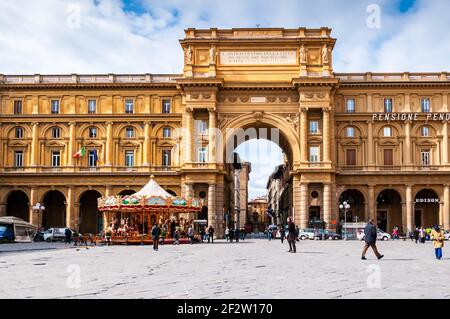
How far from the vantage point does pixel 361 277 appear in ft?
60.8

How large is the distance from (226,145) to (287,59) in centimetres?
1068

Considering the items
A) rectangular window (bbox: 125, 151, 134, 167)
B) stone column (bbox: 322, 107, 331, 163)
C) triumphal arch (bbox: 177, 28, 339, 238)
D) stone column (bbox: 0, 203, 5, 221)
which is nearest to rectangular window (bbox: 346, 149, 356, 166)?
triumphal arch (bbox: 177, 28, 339, 238)

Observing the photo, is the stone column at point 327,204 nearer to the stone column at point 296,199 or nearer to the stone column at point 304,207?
the stone column at point 304,207

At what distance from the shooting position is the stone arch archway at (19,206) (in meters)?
69.2

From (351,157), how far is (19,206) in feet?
119

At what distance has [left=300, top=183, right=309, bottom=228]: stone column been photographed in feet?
205

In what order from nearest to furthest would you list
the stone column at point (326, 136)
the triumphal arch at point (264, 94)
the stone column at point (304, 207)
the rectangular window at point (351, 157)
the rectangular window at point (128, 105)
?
the stone column at point (304, 207) → the stone column at point (326, 136) → the triumphal arch at point (264, 94) → the rectangular window at point (351, 157) → the rectangular window at point (128, 105)

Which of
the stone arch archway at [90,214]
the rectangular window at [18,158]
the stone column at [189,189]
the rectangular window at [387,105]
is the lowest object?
the stone arch archway at [90,214]

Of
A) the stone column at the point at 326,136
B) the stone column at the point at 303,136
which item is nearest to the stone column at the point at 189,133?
the stone column at the point at 303,136

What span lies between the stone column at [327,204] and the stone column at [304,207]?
1745 millimetres

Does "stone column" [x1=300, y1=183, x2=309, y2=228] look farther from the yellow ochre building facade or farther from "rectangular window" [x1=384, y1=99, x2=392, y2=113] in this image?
"rectangular window" [x1=384, y1=99, x2=392, y2=113]

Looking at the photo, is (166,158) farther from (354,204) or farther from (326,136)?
(354,204)

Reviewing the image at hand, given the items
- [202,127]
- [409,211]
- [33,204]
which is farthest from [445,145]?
[33,204]

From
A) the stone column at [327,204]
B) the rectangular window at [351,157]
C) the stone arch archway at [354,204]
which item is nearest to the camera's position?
the stone column at [327,204]
